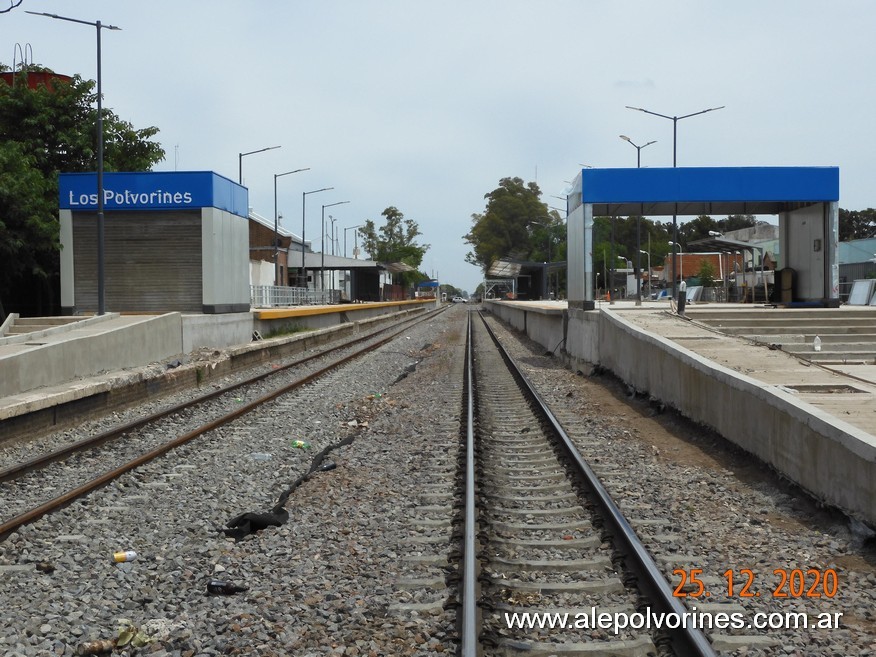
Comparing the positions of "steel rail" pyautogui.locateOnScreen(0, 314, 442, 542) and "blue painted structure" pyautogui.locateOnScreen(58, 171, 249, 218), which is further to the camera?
"blue painted structure" pyautogui.locateOnScreen(58, 171, 249, 218)

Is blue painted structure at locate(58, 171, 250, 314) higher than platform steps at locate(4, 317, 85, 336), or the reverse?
blue painted structure at locate(58, 171, 250, 314)

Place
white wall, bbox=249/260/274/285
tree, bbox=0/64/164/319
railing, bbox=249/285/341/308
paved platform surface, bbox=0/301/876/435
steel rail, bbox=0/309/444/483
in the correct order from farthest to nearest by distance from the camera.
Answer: white wall, bbox=249/260/274/285 → railing, bbox=249/285/341/308 → tree, bbox=0/64/164/319 → steel rail, bbox=0/309/444/483 → paved platform surface, bbox=0/301/876/435

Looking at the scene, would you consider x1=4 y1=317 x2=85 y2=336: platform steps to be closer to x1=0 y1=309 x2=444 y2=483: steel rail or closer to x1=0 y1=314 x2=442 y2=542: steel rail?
x1=0 y1=309 x2=444 y2=483: steel rail

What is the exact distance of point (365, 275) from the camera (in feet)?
290

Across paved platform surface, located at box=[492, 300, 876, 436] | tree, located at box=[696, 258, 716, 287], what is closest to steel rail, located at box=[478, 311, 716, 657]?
paved platform surface, located at box=[492, 300, 876, 436]

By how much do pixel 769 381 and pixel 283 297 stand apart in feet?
125

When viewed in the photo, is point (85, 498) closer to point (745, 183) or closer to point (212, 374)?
point (212, 374)

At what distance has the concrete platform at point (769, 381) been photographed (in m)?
7.05

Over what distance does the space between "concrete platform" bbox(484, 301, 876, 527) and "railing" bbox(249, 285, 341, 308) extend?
2186 cm

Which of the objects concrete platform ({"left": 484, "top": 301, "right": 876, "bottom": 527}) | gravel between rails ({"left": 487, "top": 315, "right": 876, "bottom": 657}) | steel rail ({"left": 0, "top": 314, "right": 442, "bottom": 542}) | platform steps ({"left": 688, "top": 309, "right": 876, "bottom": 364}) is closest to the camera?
gravel between rails ({"left": 487, "top": 315, "right": 876, "bottom": 657})

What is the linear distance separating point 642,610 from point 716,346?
9.94 m

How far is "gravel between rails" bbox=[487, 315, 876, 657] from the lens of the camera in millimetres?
4887
